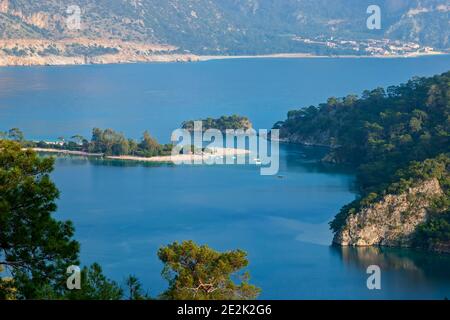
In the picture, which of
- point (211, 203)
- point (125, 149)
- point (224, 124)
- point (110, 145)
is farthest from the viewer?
point (224, 124)

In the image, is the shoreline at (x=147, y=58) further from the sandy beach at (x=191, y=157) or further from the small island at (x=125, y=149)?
the sandy beach at (x=191, y=157)

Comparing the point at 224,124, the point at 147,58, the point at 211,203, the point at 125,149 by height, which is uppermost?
the point at 147,58

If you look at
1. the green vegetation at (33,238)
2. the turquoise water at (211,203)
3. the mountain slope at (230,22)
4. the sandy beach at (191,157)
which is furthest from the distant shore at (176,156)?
the mountain slope at (230,22)

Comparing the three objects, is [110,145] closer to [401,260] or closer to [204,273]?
[401,260]

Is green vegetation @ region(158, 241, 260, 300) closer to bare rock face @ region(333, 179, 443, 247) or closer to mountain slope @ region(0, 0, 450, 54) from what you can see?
bare rock face @ region(333, 179, 443, 247)

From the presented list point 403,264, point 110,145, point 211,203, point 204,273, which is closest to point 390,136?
point 211,203

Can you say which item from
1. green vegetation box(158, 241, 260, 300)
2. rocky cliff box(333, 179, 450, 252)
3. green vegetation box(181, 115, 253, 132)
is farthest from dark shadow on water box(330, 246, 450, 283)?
green vegetation box(181, 115, 253, 132)

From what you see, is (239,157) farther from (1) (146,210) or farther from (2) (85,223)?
(2) (85,223)
